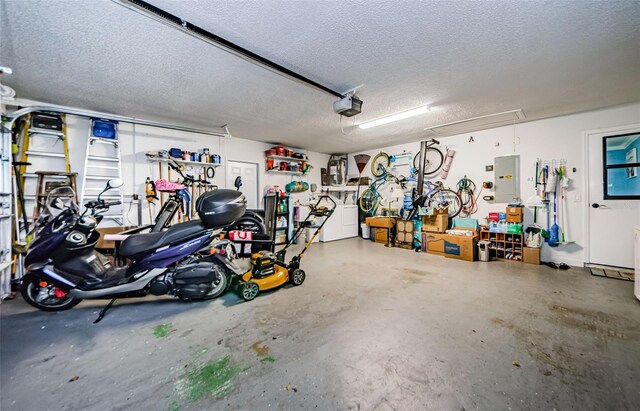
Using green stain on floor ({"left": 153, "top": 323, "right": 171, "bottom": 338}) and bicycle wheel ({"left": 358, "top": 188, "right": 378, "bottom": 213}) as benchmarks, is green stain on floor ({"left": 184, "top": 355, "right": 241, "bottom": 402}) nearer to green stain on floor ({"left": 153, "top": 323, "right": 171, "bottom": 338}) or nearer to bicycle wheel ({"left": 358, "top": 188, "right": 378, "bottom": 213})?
green stain on floor ({"left": 153, "top": 323, "right": 171, "bottom": 338})

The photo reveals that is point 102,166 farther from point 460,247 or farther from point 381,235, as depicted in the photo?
point 460,247

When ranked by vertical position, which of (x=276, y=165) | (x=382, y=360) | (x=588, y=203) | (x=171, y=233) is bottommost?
(x=382, y=360)

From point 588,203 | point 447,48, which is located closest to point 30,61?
point 447,48

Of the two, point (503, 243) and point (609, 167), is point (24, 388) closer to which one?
point (503, 243)

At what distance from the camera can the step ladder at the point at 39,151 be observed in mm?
3324

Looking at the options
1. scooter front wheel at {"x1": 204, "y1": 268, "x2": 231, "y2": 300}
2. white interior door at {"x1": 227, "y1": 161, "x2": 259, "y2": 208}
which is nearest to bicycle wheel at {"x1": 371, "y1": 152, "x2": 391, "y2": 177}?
white interior door at {"x1": 227, "y1": 161, "x2": 259, "y2": 208}

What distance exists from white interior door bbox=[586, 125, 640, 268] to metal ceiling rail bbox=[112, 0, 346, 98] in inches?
194

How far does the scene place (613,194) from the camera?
378 cm

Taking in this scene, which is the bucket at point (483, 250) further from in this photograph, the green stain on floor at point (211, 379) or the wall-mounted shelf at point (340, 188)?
the green stain on floor at point (211, 379)

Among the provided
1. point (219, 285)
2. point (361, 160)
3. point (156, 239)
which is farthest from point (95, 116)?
point (361, 160)

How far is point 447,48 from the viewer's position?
2.23 meters

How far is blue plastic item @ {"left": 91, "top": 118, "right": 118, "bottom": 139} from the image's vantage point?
3.80m

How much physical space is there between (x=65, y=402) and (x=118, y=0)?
8.73 ft

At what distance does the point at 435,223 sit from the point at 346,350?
410 cm
